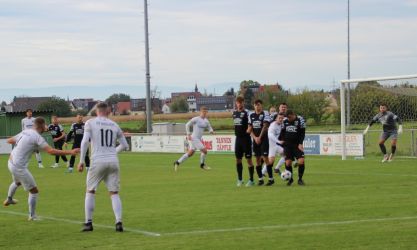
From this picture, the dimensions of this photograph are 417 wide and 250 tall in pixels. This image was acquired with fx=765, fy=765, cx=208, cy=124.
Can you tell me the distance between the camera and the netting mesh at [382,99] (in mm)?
31969

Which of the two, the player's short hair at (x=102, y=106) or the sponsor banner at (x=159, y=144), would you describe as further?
the sponsor banner at (x=159, y=144)

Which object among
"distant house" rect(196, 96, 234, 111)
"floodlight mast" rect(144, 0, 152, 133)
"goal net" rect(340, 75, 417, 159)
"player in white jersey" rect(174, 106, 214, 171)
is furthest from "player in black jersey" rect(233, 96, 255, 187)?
"distant house" rect(196, 96, 234, 111)

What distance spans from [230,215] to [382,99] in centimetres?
2060

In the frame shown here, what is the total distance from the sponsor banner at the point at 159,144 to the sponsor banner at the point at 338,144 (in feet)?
35.7

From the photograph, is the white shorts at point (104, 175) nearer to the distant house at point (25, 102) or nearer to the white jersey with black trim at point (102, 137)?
the white jersey with black trim at point (102, 137)

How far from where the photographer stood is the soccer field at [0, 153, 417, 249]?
36.6 feet

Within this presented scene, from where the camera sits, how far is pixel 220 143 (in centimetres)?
4256

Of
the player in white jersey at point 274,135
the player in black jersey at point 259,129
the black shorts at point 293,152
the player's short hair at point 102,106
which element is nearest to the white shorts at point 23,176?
the player's short hair at point 102,106

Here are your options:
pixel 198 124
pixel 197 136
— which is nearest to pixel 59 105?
pixel 197 136

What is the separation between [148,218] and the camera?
14.2 meters

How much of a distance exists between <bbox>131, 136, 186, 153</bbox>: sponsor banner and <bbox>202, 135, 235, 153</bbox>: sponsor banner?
6.99 feet

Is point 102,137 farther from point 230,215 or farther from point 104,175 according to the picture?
point 230,215

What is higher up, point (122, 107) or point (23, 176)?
point (122, 107)

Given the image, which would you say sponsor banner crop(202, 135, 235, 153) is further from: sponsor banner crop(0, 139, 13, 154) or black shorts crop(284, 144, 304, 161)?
black shorts crop(284, 144, 304, 161)
